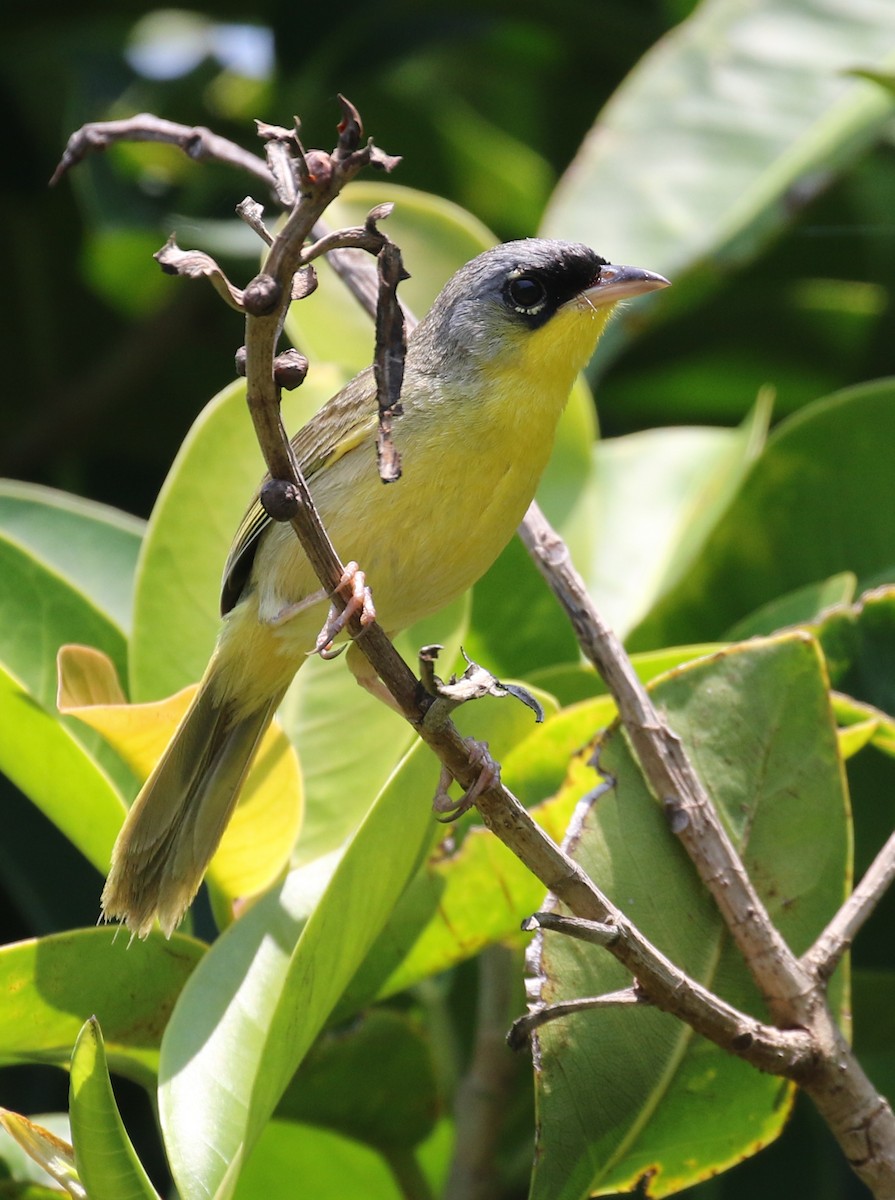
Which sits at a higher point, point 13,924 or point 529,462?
point 529,462

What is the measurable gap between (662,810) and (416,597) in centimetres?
51

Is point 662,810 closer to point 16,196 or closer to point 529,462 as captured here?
point 529,462

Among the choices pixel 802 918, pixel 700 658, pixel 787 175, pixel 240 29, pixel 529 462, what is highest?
pixel 240 29

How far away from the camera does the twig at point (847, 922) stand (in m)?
1.79

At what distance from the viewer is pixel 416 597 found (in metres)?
2.14

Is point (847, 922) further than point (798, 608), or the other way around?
point (798, 608)

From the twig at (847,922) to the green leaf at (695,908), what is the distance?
0.07m

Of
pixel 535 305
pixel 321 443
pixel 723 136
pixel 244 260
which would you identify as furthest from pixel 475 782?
pixel 244 260

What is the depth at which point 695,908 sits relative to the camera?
187cm

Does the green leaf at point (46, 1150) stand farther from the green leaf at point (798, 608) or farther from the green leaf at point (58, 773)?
the green leaf at point (798, 608)

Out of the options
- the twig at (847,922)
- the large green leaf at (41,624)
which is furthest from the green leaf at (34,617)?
the twig at (847,922)

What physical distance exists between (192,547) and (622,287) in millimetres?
834

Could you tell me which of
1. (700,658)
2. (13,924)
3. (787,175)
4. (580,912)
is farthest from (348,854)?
(787,175)

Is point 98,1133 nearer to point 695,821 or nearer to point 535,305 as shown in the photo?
point 695,821
